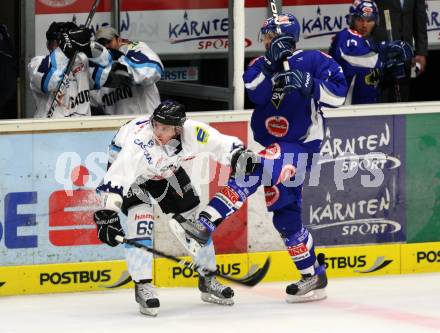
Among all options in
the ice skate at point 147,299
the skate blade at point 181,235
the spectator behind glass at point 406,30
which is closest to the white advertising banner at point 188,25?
the spectator behind glass at point 406,30

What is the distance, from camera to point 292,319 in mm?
8000

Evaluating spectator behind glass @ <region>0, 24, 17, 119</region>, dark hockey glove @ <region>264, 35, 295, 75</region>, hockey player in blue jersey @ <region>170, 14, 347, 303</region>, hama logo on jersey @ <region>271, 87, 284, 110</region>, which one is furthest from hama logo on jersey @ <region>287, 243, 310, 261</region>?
spectator behind glass @ <region>0, 24, 17, 119</region>

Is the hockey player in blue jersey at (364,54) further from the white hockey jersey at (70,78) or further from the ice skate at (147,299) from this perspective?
the ice skate at (147,299)

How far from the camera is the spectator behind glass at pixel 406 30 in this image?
32.5ft

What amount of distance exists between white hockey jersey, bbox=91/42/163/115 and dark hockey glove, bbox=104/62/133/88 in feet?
0.08

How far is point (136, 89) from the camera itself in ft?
30.8

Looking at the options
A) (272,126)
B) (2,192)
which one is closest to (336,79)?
(272,126)

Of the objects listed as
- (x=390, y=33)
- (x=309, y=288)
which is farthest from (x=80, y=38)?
(x=390, y=33)

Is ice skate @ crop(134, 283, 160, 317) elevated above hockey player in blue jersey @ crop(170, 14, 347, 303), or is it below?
below

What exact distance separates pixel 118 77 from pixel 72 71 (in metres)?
0.30

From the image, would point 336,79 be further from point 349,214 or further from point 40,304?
point 40,304

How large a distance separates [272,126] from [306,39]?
2.29 metres

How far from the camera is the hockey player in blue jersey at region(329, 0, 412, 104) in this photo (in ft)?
30.9

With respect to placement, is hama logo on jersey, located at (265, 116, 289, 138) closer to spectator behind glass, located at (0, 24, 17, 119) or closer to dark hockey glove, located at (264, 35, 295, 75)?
dark hockey glove, located at (264, 35, 295, 75)
